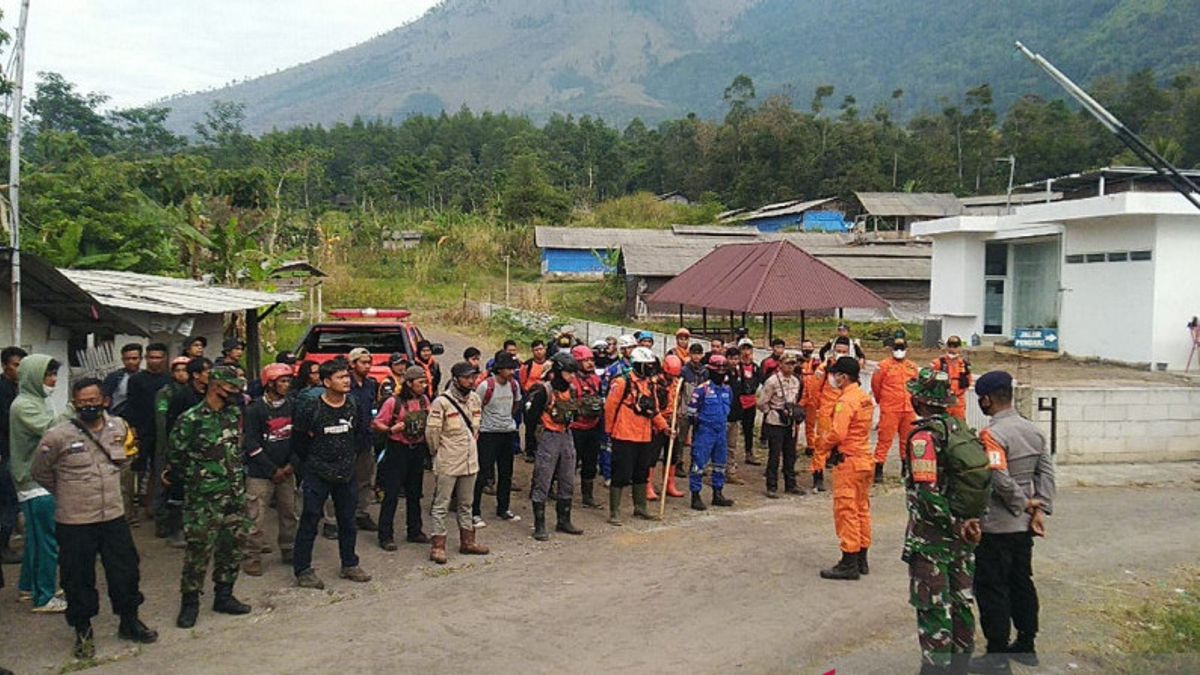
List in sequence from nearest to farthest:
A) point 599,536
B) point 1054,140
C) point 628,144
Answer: point 599,536 < point 1054,140 < point 628,144

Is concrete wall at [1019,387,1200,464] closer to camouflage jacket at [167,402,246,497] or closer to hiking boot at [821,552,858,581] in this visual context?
hiking boot at [821,552,858,581]

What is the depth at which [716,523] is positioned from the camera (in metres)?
8.99

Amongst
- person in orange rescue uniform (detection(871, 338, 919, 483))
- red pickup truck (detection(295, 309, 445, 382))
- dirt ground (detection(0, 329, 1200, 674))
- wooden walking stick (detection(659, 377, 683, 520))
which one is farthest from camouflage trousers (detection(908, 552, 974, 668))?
red pickup truck (detection(295, 309, 445, 382))

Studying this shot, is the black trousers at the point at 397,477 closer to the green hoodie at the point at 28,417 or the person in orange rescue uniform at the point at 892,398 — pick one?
the green hoodie at the point at 28,417

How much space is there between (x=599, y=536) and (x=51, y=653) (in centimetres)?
444

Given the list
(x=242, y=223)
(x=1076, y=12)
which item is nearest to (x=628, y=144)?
(x=242, y=223)

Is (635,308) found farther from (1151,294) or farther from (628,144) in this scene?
(628,144)

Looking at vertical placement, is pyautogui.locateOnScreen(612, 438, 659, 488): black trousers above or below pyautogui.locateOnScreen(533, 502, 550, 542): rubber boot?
above

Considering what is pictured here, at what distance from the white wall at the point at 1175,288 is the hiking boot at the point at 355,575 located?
19.8m

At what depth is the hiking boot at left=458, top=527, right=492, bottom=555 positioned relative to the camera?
784 centimetres

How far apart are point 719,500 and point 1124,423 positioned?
578cm

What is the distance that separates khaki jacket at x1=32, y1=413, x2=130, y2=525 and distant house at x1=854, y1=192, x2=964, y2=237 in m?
52.5

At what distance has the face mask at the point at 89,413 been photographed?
5.57 meters

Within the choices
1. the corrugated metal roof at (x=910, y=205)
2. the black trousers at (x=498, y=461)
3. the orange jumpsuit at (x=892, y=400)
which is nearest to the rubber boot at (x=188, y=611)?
the black trousers at (x=498, y=461)
